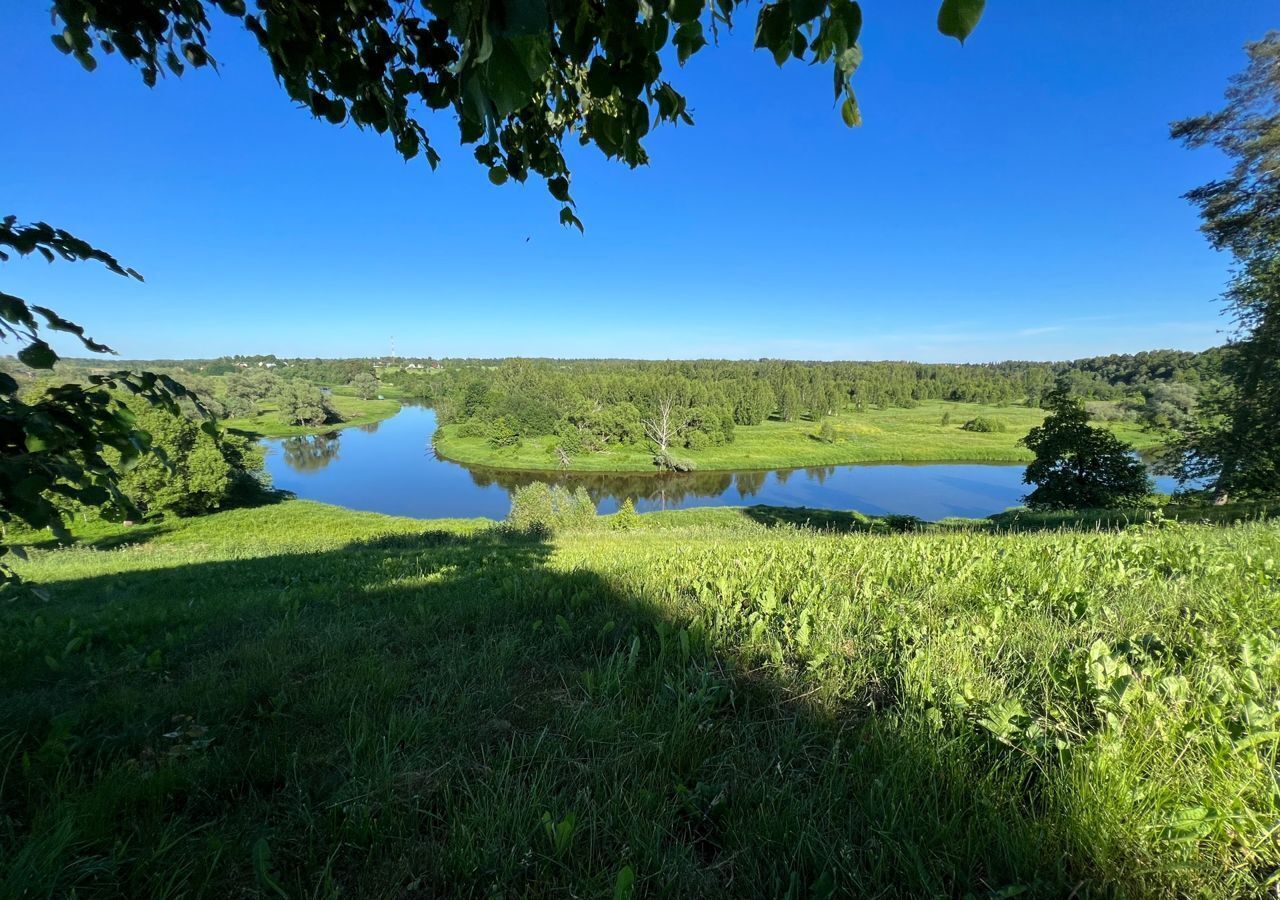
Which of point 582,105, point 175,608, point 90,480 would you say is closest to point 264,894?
A: point 90,480

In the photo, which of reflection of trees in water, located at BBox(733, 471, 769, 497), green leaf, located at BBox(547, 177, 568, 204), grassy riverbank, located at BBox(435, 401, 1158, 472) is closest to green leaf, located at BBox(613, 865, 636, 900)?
green leaf, located at BBox(547, 177, 568, 204)

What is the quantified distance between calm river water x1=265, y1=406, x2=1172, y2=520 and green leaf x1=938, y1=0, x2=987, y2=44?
143 feet

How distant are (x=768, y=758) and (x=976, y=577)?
8.79 ft

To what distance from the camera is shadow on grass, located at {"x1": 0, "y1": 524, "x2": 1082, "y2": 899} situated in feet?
4.46

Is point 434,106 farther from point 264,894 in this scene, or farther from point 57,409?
point 264,894

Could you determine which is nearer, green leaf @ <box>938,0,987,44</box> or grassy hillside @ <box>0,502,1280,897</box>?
green leaf @ <box>938,0,987,44</box>

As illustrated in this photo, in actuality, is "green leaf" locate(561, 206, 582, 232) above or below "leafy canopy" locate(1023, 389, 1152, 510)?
above

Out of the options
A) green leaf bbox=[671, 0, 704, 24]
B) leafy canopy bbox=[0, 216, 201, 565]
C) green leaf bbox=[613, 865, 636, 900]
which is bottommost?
green leaf bbox=[613, 865, 636, 900]

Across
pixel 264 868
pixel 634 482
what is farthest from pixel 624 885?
pixel 634 482

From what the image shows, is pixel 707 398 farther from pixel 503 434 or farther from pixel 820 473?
pixel 503 434

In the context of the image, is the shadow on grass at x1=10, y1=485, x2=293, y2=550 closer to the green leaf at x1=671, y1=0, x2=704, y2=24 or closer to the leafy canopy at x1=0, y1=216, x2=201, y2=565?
the leafy canopy at x1=0, y1=216, x2=201, y2=565

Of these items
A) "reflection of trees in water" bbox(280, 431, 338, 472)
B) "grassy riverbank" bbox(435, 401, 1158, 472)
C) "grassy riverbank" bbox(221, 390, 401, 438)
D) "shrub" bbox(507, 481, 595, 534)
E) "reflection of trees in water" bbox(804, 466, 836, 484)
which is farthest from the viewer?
"grassy riverbank" bbox(221, 390, 401, 438)

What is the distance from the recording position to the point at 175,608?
4594 mm

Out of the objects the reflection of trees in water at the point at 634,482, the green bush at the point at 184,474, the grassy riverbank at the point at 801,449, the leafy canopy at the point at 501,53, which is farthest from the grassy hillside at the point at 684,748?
the grassy riverbank at the point at 801,449
